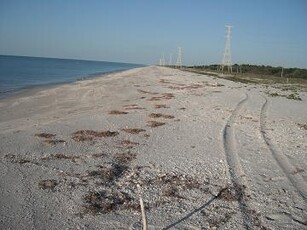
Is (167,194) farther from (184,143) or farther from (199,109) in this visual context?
(199,109)

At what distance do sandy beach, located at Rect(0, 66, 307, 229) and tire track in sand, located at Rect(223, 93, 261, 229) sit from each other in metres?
0.02

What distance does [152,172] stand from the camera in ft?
30.6

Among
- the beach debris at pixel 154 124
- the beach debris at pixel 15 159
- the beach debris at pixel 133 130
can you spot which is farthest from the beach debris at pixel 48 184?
the beach debris at pixel 154 124

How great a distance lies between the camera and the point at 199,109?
2000 centimetres

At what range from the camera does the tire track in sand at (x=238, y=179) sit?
7.01m

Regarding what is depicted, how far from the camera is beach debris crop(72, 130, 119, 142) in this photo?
1255 centimetres

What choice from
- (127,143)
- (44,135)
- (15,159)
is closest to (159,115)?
(127,143)

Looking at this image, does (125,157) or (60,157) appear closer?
(60,157)

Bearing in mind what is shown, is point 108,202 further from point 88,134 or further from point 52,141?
point 88,134

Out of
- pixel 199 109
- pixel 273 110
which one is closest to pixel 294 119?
pixel 273 110

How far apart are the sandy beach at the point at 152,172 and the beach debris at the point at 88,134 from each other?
0.03 metres

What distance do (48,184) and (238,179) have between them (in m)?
4.47

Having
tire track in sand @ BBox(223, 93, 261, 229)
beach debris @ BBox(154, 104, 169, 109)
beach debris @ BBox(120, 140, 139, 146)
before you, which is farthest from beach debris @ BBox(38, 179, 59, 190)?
beach debris @ BBox(154, 104, 169, 109)

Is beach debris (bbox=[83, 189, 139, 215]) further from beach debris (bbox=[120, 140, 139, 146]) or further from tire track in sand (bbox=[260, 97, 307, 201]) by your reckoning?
beach debris (bbox=[120, 140, 139, 146])
